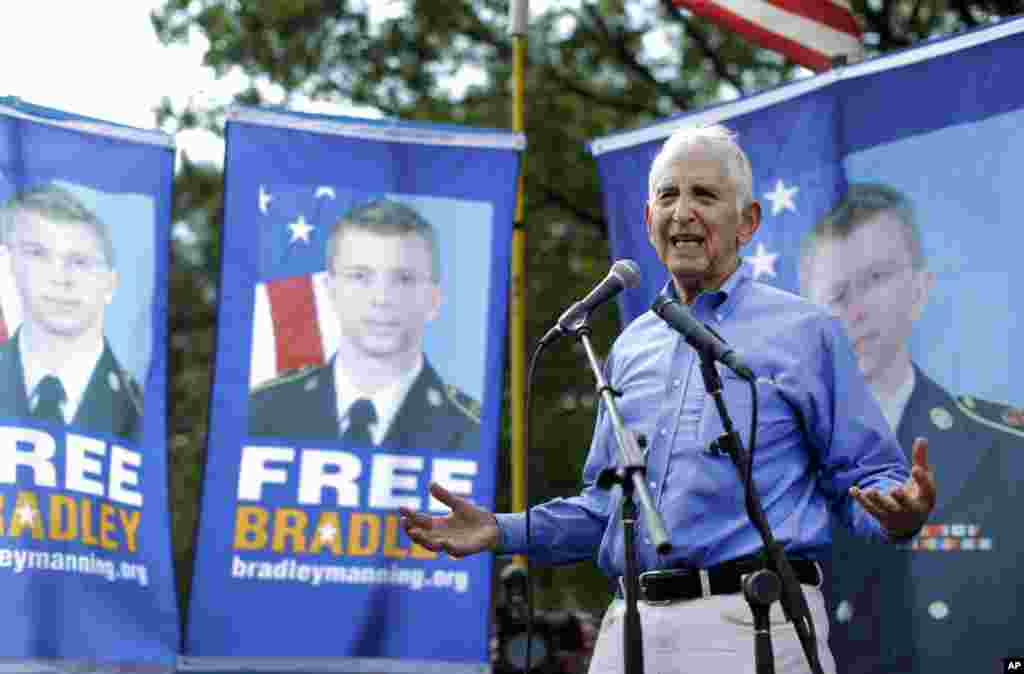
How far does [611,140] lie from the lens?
6590 millimetres

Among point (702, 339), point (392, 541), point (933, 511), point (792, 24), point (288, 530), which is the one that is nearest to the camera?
point (702, 339)

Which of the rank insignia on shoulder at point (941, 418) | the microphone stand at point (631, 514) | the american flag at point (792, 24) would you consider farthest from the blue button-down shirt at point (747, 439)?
the american flag at point (792, 24)

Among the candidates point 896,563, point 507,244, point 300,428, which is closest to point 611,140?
point 507,244

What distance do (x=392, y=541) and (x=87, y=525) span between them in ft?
3.84

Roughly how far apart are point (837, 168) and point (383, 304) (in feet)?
6.10

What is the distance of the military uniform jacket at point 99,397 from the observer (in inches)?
231

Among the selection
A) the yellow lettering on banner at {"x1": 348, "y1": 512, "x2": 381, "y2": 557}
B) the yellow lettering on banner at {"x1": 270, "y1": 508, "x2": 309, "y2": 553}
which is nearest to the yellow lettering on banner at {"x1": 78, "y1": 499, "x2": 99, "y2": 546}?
the yellow lettering on banner at {"x1": 270, "y1": 508, "x2": 309, "y2": 553}

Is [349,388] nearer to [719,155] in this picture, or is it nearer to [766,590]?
[719,155]

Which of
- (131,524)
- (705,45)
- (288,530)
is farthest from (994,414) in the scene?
(705,45)

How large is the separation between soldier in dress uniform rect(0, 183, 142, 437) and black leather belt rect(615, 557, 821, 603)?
10.1 feet

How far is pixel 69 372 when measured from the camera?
6.01 meters

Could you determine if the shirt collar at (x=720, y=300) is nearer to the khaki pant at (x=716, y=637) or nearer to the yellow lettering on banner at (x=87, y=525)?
the khaki pant at (x=716, y=637)

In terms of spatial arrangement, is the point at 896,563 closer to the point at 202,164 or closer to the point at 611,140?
the point at 611,140

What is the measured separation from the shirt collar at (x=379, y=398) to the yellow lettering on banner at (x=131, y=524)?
33.9 inches
